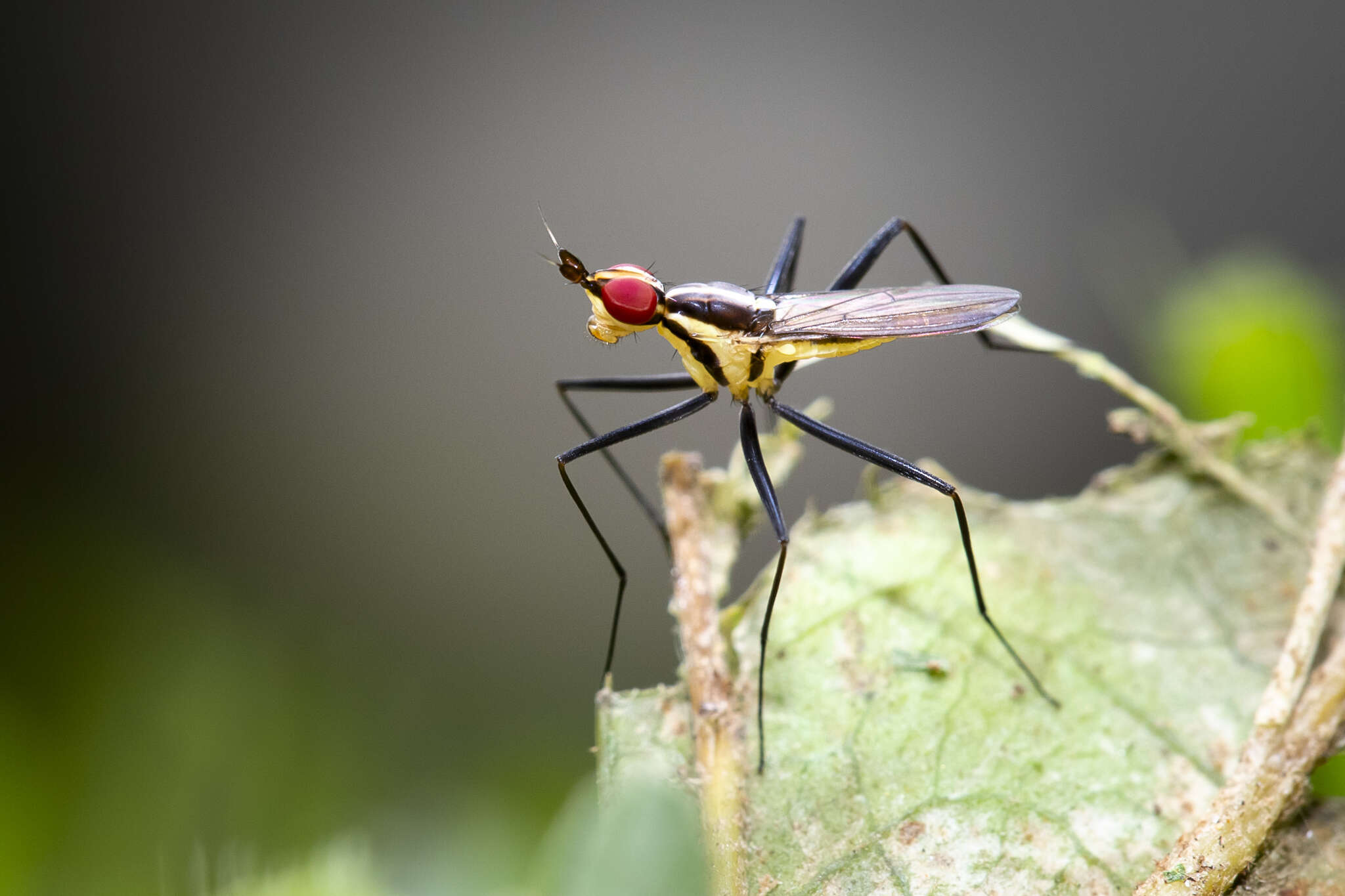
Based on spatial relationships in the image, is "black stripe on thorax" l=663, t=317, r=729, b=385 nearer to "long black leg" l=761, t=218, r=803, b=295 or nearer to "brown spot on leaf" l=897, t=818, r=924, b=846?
"long black leg" l=761, t=218, r=803, b=295

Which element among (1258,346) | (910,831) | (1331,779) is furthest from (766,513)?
(1258,346)

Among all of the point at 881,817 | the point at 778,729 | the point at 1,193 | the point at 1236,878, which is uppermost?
the point at 1,193

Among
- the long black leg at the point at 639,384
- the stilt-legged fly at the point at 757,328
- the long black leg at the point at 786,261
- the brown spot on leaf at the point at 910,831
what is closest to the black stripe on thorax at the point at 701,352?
the stilt-legged fly at the point at 757,328

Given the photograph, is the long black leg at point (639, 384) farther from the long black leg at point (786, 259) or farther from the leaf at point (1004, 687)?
the leaf at point (1004, 687)

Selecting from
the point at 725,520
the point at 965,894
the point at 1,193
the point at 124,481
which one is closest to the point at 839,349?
the point at 725,520

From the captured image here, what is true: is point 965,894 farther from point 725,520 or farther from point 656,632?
point 656,632
